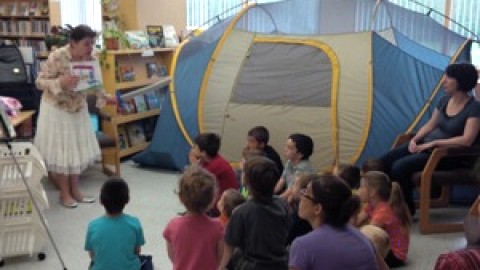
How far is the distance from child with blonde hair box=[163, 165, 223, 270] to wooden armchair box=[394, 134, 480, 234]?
5.81 ft

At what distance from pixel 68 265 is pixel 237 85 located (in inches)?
77.4

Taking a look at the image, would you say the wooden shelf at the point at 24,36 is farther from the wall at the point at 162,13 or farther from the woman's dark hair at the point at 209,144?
the woman's dark hair at the point at 209,144

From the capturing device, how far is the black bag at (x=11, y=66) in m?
5.42

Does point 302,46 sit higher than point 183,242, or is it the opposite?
point 302,46

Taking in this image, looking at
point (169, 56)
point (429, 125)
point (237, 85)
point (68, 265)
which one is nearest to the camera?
point (68, 265)

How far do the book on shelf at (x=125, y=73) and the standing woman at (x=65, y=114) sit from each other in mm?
1175

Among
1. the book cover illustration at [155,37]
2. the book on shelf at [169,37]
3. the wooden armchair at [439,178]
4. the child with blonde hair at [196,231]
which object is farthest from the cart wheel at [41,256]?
the book on shelf at [169,37]

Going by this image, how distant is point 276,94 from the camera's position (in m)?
4.21

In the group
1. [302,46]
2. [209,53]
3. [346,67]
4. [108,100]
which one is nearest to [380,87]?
[346,67]

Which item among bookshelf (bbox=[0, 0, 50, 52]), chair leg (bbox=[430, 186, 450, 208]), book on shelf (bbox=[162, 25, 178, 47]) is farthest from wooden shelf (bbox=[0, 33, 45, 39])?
chair leg (bbox=[430, 186, 450, 208])

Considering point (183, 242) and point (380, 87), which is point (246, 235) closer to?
point (183, 242)

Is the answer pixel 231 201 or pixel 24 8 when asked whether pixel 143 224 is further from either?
pixel 24 8

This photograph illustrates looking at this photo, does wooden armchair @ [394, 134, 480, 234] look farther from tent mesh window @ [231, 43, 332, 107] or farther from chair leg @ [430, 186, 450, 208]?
tent mesh window @ [231, 43, 332, 107]

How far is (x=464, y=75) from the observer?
11.2ft
